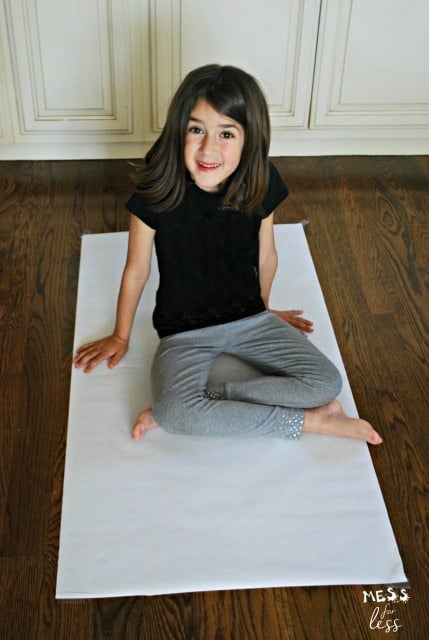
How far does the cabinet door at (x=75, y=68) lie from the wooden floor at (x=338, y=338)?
132 millimetres

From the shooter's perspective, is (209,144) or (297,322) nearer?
(209,144)

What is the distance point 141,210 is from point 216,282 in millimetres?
200

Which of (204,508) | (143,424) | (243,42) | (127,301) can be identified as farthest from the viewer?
(243,42)

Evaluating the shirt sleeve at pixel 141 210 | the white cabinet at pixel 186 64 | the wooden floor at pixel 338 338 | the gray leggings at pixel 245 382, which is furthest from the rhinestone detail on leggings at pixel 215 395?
the white cabinet at pixel 186 64

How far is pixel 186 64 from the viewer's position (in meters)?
2.22

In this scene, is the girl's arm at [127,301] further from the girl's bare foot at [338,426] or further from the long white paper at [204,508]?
the girl's bare foot at [338,426]

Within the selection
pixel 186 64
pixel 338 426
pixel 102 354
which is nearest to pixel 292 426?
pixel 338 426

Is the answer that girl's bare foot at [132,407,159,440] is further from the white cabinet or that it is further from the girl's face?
the white cabinet

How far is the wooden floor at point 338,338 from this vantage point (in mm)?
1324

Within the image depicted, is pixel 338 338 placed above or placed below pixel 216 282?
below

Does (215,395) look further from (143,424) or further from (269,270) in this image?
(269,270)

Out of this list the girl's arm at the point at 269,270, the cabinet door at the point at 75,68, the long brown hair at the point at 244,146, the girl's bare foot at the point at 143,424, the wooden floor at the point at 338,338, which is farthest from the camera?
the cabinet door at the point at 75,68

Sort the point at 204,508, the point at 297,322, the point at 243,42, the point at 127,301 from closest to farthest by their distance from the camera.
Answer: the point at 204,508, the point at 127,301, the point at 297,322, the point at 243,42

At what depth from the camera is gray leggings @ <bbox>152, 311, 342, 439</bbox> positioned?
5.11 ft
